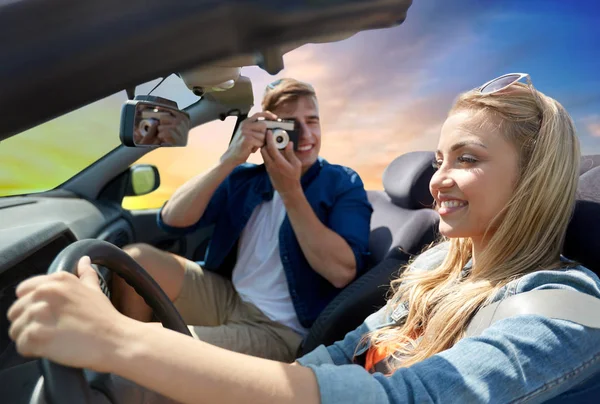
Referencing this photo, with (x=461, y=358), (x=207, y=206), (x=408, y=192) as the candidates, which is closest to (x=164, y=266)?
(x=207, y=206)

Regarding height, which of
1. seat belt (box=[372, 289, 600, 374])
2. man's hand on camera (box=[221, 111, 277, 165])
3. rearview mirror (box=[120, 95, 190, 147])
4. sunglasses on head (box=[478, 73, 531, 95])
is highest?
sunglasses on head (box=[478, 73, 531, 95])

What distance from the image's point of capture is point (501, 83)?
121cm

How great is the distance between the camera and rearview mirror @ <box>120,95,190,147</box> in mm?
886

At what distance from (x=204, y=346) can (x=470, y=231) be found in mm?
663

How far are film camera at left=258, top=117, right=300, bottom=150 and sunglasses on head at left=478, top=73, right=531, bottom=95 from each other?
835 mm

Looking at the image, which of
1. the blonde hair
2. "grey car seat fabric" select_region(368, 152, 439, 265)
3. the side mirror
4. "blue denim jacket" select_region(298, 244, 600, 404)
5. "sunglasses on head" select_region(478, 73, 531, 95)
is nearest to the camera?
"blue denim jacket" select_region(298, 244, 600, 404)

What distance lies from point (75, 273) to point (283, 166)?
1170 millimetres

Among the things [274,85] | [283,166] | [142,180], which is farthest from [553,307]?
[142,180]

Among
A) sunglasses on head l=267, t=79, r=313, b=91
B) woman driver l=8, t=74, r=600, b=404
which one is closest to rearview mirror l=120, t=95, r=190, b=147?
woman driver l=8, t=74, r=600, b=404

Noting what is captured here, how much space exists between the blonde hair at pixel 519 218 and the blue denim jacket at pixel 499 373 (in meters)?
0.19

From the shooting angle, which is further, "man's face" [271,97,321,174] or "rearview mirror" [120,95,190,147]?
"man's face" [271,97,321,174]

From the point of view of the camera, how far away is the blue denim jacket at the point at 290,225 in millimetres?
1928

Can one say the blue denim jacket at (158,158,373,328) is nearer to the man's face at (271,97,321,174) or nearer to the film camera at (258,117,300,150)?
the man's face at (271,97,321,174)

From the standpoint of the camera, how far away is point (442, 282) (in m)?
1.27
